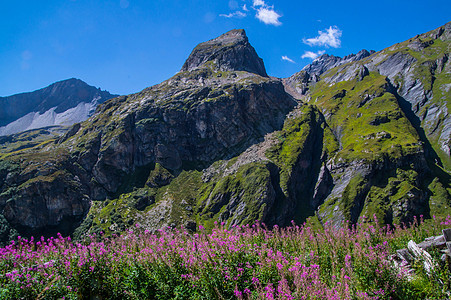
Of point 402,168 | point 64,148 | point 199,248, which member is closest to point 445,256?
point 199,248

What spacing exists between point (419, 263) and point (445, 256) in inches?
44.9

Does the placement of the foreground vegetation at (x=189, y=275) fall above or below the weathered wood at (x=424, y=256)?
below

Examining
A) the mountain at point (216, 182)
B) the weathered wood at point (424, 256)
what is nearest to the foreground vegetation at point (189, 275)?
the weathered wood at point (424, 256)

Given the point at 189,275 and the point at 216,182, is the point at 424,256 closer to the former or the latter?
the point at 189,275

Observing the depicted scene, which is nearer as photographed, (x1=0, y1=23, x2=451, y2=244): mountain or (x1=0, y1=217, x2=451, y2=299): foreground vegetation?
(x1=0, y1=217, x2=451, y2=299): foreground vegetation

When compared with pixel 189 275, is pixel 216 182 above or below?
below

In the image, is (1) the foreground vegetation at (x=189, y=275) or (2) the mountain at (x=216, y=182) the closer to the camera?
(1) the foreground vegetation at (x=189, y=275)

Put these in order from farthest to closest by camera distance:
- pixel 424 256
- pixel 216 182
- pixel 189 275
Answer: pixel 216 182 < pixel 424 256 < pixel 189 275

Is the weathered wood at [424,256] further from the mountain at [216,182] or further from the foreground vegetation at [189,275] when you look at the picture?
the mountain at [216,182]

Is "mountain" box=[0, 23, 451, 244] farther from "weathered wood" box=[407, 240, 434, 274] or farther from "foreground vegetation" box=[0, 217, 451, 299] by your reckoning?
"foreground vegetation" box=[0, 217, 451, 299]

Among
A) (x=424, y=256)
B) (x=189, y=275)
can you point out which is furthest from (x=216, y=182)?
(x=189, y=275)

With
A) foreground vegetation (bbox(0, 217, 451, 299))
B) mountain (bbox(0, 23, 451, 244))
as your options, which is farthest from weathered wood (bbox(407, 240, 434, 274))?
mountain (bbox(0, 23, 451, 244))

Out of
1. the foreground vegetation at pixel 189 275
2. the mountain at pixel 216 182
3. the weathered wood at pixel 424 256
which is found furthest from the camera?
the mountain at pixel 216 182

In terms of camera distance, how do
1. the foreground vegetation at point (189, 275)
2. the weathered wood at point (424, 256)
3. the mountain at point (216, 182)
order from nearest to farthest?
the foreground vegetation at point (189, 275), the weathered wood at point (424, 256), the mountain at point (216, 182)
